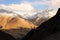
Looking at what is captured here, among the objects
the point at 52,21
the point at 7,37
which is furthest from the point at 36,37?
the point at 7,37

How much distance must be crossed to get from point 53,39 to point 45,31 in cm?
132

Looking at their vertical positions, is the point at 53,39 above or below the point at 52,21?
below

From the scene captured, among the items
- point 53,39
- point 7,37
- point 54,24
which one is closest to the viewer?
point 53,39

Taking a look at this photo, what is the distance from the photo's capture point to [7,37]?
3644 cm

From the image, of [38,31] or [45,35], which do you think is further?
[38,31]

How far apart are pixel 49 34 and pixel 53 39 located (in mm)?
663

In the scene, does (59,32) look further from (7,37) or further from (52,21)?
(7,37)

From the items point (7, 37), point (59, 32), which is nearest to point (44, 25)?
point (59, 32)

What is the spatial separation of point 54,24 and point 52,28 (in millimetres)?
527

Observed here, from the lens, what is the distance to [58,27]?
17.8 meters

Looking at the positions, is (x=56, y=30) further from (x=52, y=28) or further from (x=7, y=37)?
(x=7, y=37)

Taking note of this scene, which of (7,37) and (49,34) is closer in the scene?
(49,34)

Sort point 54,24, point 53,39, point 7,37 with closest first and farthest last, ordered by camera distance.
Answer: point 53,39
point 54,24
point 7,37

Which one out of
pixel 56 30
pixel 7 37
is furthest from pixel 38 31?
pixel 7 37
